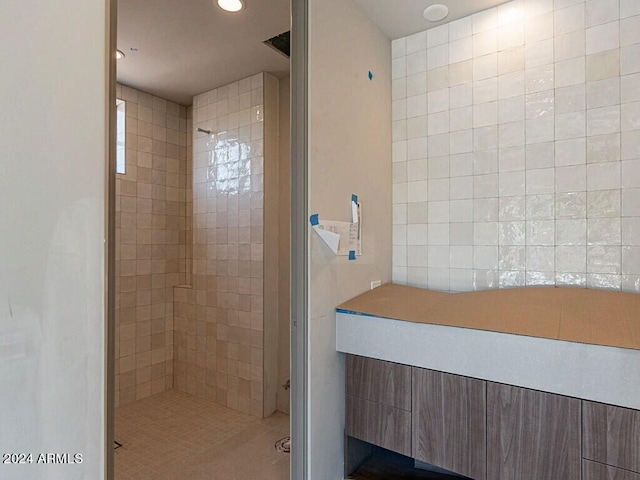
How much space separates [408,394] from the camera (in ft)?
5.45

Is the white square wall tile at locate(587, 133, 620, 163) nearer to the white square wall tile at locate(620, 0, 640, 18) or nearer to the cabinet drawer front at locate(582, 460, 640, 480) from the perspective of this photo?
the white square wall tile at locate(620, 0, 640, 18)

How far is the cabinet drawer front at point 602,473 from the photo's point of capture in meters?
1.22

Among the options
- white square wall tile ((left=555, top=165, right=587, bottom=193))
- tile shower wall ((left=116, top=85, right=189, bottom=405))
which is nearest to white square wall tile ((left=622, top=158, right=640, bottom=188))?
white square wall tile ((left=555, top=165, right=587, bottom=193))

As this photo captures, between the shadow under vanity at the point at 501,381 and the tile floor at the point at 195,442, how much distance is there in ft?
2.01

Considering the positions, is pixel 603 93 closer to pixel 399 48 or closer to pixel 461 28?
pixel 461 28

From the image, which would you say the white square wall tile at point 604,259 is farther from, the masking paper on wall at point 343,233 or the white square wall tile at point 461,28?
→ the white square wall tile at point 461,28

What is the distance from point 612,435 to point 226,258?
2503 millimetres

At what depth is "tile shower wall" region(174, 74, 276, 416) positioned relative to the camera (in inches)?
109

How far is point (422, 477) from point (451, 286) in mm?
1031

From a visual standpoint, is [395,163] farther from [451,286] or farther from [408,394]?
[408,394]

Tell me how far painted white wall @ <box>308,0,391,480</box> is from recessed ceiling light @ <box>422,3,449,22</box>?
29 cm

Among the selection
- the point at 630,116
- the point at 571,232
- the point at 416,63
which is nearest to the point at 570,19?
the point at 630,116
